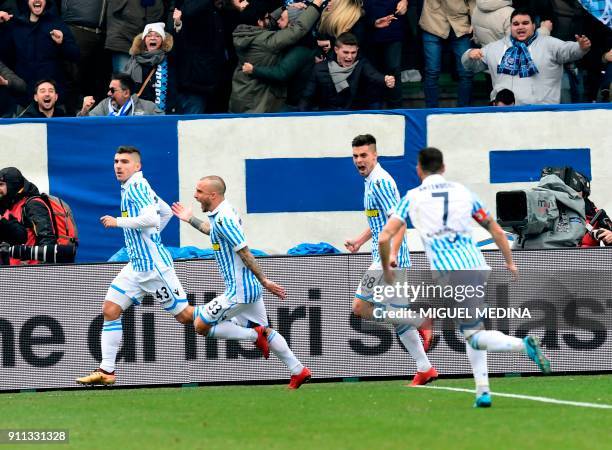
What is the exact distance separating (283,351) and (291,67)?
4.54 meters

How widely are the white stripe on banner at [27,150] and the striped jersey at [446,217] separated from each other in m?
6.29

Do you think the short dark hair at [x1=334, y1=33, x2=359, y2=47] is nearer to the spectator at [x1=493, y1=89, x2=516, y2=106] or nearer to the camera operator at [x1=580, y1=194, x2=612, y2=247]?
the spectator at [x1=493, y1=89, x2=516, y2=106]

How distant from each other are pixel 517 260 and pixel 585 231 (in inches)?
38.7

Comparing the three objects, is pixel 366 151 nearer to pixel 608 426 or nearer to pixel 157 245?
pixel 157 245

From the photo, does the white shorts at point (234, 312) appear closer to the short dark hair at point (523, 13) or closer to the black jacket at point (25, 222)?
the black jacket at point (25, 222)

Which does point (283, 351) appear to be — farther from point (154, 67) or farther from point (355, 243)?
point (154, 67)

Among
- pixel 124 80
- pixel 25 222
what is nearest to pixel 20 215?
pixel 25 222

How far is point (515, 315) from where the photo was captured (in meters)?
13.1

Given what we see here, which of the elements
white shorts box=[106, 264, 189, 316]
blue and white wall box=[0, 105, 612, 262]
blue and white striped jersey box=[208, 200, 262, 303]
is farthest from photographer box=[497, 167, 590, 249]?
white shorts box=[106, 264, 189, 316]

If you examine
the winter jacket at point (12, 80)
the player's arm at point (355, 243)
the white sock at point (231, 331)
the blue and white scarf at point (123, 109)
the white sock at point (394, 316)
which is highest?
the winter jacket at point (12, 80)

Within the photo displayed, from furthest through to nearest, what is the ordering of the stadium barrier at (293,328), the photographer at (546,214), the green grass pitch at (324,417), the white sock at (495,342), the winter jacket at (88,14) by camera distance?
the winter jacket at (88,14)
the photographer at (546,214)
the stadium barrier at (293,328)
the white sock at (495,342)
the green grass pitch at (324,417)

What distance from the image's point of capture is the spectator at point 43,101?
603 inches

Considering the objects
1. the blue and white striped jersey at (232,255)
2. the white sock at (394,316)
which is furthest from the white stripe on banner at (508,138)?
the blue and white striped jersey at (232,255)

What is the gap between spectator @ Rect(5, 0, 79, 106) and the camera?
1581 centimetres
